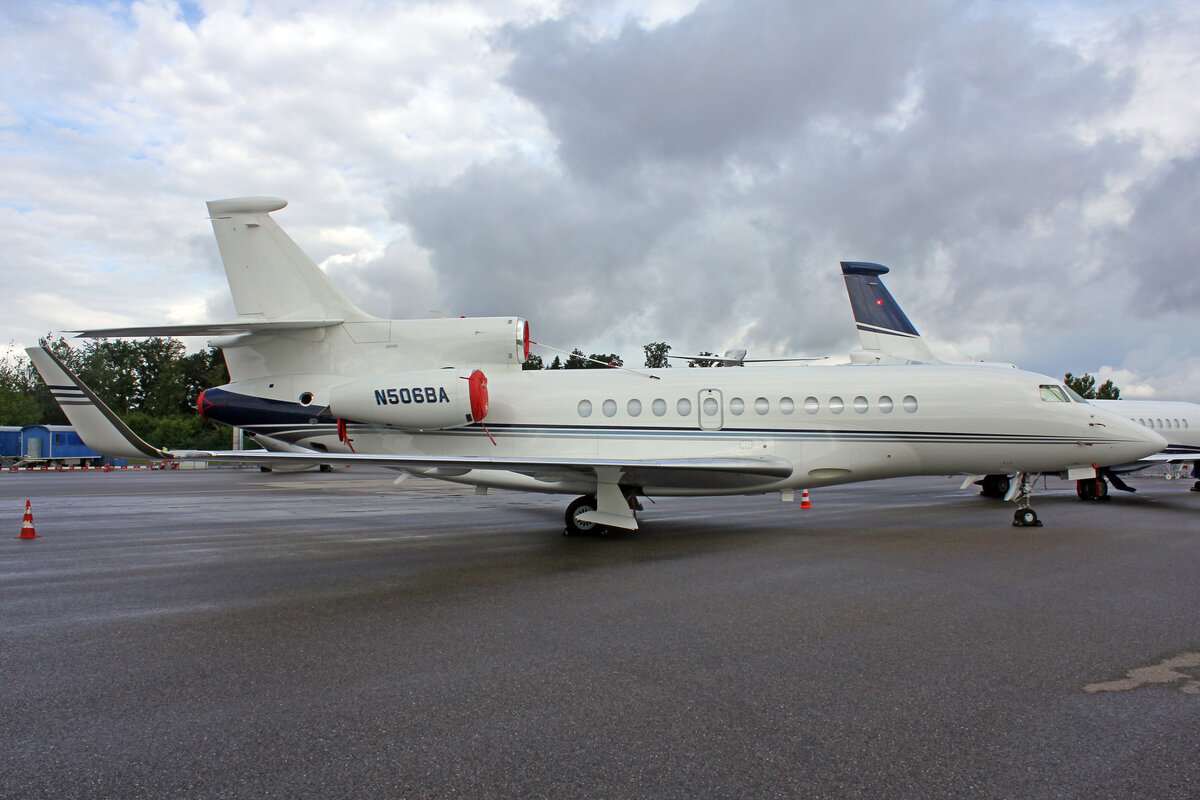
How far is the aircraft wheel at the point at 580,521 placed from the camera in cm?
1134

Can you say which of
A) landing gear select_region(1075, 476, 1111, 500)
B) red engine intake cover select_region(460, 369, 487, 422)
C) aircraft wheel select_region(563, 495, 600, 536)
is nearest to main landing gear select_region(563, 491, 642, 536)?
aircraft wheel select_region(563, 495, 600, 536)

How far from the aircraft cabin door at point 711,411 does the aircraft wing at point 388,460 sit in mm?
609

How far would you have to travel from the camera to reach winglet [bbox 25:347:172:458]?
8305mm

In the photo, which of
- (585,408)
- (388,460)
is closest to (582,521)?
(585,408)

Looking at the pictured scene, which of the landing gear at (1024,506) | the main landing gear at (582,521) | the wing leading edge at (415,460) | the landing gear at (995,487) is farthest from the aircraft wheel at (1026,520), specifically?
the landing gear at (995,487)

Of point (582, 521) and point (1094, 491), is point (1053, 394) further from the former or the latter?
point (1094, 491)

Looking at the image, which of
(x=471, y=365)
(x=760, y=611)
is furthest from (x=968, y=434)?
(x=471, y=365)

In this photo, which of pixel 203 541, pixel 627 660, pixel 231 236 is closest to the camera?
pixel 627 660

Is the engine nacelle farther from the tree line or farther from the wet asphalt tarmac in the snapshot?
the tree line

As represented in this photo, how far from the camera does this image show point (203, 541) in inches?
439

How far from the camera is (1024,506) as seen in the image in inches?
482

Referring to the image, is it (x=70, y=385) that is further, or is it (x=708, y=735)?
(x=70, y=385)

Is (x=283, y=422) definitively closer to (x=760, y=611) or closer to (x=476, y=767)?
(x=760, y=611)

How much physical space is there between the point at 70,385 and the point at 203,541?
11.3 ft
